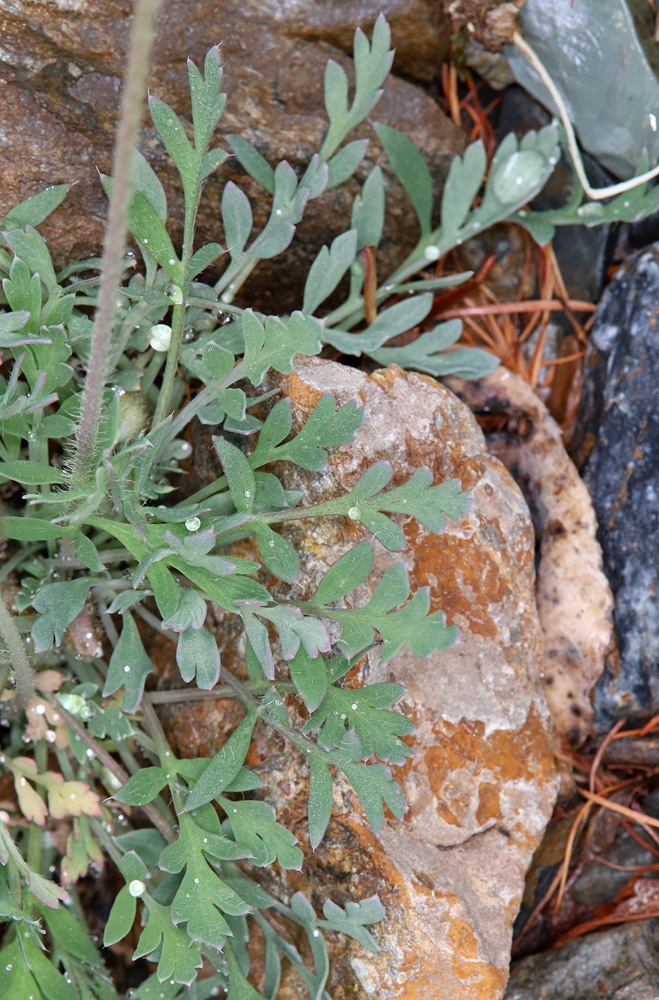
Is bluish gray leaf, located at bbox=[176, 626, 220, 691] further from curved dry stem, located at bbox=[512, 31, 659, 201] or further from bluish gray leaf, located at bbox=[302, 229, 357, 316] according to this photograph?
curved dry stem, located at bbox=[512, 31, 659, 201]

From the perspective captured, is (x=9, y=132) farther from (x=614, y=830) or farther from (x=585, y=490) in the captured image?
(x=614, y=830)

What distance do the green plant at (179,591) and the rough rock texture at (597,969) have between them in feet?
2.46

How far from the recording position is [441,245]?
2.58 m

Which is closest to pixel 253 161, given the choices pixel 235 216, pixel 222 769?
pixel 235 216

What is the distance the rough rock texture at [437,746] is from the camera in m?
2.05

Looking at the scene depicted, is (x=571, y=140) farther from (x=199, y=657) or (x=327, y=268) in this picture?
(x=199, y=657)

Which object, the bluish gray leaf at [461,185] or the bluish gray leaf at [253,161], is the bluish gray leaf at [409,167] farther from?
the bluish gray leaf at [253,161]

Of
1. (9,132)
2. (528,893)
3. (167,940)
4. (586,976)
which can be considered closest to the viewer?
(167,940)

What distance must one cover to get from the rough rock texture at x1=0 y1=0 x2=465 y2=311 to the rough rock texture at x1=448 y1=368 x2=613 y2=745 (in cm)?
88

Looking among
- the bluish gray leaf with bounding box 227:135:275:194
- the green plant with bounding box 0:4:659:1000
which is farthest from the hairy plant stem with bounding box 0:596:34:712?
the bluish gray leaf with bounding box 227:135:275:194

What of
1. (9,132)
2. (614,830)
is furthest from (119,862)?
(9,132)

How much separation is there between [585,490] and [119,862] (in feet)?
5.74

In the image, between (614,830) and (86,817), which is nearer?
(86,817)

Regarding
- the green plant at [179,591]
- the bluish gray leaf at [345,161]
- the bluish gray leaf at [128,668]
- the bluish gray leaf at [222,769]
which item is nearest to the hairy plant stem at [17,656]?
Result: the green plant at [179,591]
